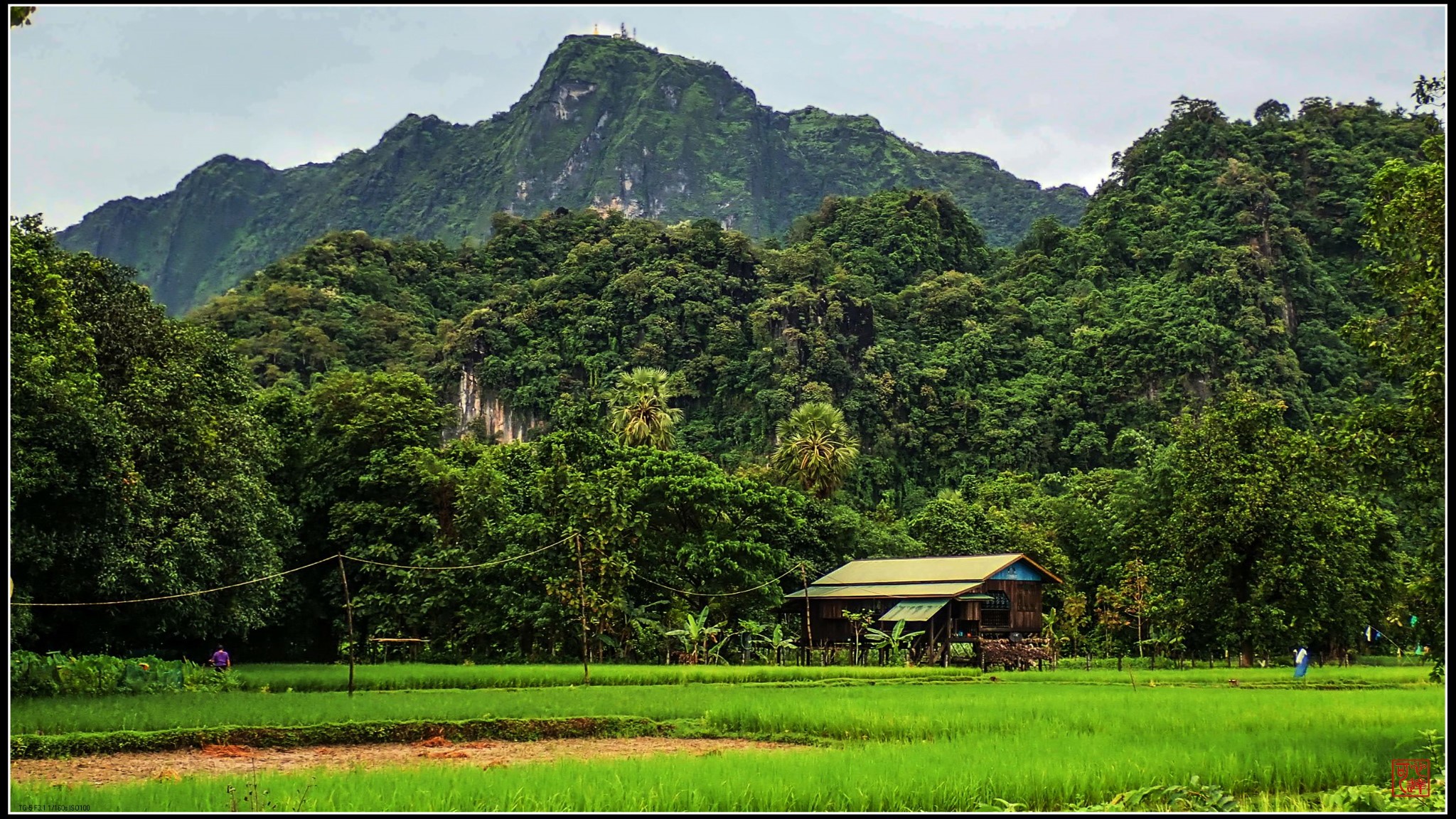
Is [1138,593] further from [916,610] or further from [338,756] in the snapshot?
[338,756]

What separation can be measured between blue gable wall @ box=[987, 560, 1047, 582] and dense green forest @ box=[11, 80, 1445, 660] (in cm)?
304

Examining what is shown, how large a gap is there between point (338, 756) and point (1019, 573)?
29.6m

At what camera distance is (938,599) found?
38.5 m

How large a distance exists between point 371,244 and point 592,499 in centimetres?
6756

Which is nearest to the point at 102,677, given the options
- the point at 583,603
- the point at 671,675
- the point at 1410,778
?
the point at 583,603

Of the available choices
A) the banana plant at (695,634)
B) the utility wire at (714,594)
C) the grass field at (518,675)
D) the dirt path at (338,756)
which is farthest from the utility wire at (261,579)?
the dirt path at (338,756)

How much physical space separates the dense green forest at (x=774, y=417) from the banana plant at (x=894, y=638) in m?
3.98

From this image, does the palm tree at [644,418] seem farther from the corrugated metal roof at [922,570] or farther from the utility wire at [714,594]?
the utility wire at [714,594]

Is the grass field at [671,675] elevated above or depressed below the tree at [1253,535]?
below

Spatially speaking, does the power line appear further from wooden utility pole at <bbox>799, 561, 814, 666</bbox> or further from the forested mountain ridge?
the forested mountain ridge

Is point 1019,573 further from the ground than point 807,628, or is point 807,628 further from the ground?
point 1019,573

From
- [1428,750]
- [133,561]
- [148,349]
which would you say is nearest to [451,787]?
[1428,750]

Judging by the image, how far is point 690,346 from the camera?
89.1 m

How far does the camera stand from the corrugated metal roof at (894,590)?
126 feet
